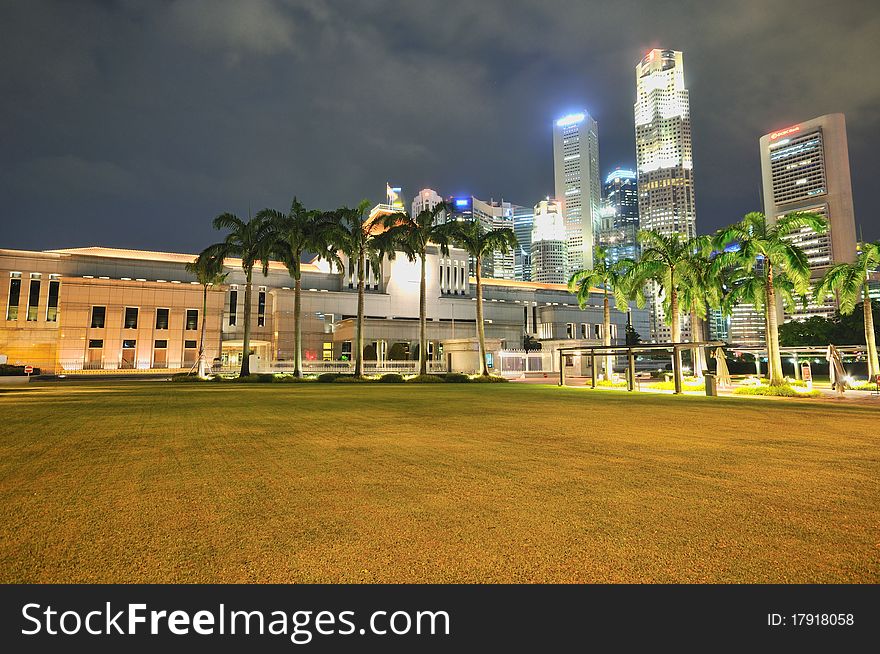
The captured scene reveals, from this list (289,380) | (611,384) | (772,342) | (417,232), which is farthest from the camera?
(417,232)

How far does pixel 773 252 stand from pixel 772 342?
473 centimetres

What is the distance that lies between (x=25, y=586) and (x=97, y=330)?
7467 cm

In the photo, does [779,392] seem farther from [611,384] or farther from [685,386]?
[611,384]

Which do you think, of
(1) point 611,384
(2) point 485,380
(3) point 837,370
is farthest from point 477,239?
(3) point 837,370

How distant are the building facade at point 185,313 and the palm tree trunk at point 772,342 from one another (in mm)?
34404

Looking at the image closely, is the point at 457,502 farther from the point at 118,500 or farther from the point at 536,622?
the point at 118,500

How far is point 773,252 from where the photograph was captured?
25.4 metres

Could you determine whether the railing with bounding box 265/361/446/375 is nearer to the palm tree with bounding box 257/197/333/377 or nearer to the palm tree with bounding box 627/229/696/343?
the palm tree with bounding box 257/197/333/377

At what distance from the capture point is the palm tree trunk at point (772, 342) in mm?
24750

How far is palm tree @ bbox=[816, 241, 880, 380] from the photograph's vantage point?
96.7ft

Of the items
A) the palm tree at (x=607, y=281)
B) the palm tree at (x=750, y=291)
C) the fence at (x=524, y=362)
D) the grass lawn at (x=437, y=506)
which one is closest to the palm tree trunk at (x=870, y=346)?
the palm tree at (x=750, y=291)

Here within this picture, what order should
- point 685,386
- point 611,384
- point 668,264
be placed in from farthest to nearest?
point 611,384
point 668,264
point 685,386

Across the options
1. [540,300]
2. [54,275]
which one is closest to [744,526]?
[54,275]

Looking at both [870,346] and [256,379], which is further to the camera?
[256,379]
